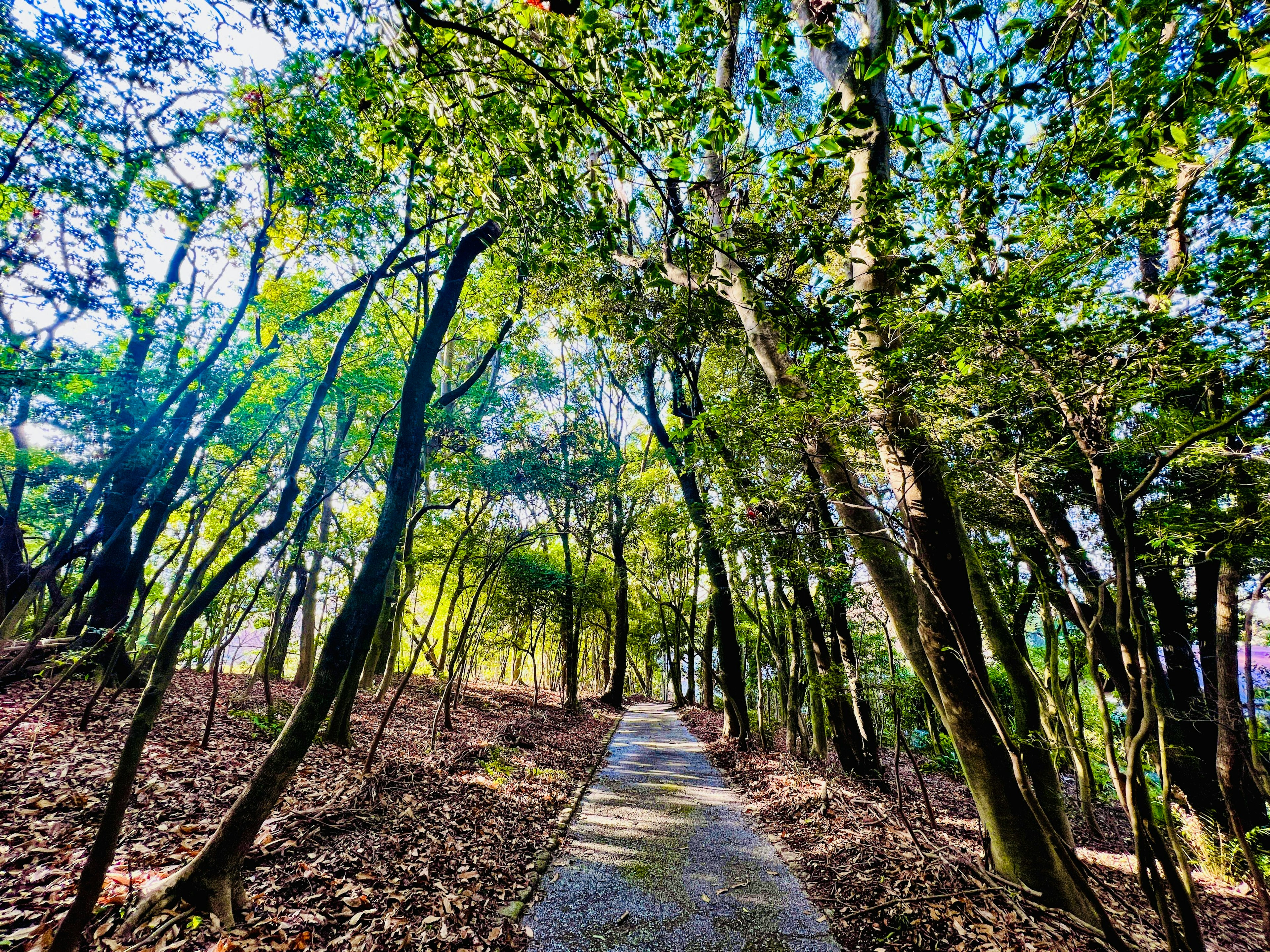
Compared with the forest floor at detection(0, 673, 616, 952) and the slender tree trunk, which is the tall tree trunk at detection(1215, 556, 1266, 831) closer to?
the forest floor at detection(0, 673, 616, 952)

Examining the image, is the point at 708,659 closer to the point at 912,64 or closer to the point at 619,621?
the point at 619,621

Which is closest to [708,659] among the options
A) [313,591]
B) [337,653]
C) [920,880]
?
[313,591]

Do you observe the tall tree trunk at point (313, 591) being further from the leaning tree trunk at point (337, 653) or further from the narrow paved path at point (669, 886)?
the narrow paved path at point (669, 886)

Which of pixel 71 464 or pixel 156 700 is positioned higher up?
pixel 71 464

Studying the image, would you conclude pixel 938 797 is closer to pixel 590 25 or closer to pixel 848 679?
pixel 848 679

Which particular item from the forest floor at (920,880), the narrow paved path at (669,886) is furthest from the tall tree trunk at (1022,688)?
the narrow paved path at (669,886)

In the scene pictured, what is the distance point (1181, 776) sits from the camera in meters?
6.88

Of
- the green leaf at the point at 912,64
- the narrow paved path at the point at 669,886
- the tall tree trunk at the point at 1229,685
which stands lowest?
the narrow paved path at the point at 669,886

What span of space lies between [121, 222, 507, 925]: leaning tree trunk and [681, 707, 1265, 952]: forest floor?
4.25 metres

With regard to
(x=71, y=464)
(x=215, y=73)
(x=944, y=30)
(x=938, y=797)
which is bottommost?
(x=938, y=797)

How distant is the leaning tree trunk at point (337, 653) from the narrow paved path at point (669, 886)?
6.82 feet

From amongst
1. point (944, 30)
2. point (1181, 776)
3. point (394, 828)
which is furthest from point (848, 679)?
point (944, 30)

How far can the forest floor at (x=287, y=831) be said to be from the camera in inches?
116

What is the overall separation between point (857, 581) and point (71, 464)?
13564mm
